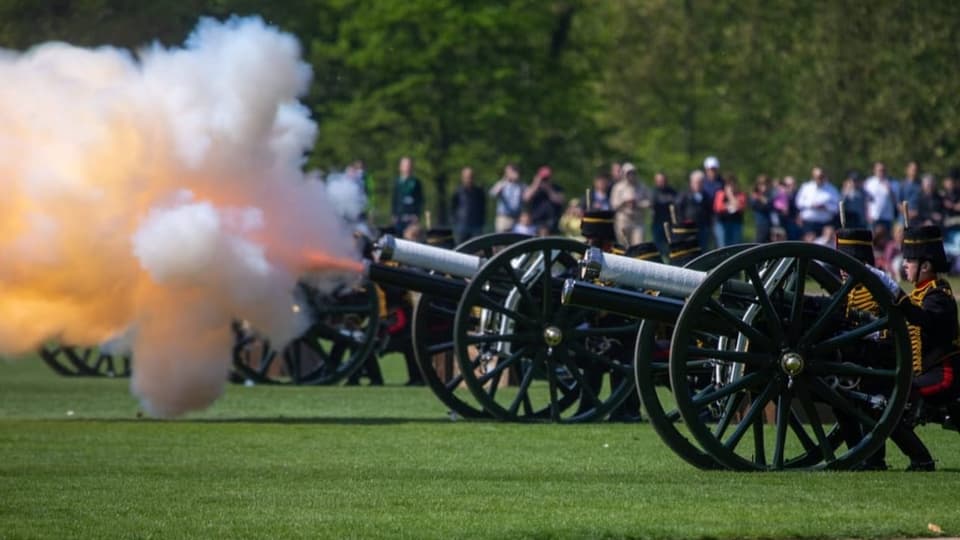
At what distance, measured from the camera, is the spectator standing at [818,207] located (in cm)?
3266

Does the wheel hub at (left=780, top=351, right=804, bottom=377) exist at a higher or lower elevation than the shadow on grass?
higher

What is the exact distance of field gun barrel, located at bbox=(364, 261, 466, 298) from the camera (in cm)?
1762

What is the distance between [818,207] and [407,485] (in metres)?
20.7

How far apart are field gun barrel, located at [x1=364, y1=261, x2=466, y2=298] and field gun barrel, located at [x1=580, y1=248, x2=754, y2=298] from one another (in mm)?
4181

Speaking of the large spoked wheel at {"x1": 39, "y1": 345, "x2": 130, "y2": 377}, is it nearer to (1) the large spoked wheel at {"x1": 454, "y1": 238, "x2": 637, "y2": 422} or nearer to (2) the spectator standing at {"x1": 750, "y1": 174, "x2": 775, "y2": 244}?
(1) the large spoked wheel at {"x1": 454, "y1": 238, "x2": 637, "y2": 422}

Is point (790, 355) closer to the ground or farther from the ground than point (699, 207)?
closer to the ground

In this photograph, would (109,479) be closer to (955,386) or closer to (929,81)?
(955,386)

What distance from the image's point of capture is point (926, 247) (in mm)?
13859

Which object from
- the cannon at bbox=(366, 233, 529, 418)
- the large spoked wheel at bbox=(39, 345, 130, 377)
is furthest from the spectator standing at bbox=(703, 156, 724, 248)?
the cannon at bbox=(366, 233, 529, 418)

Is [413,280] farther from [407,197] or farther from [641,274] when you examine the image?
[407,197]

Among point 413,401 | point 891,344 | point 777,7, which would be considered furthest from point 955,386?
point 777,7

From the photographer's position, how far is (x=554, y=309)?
1753 centimetres

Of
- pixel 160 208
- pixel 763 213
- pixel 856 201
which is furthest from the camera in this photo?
pixel 763 213

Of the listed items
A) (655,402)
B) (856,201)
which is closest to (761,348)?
(655,402)
